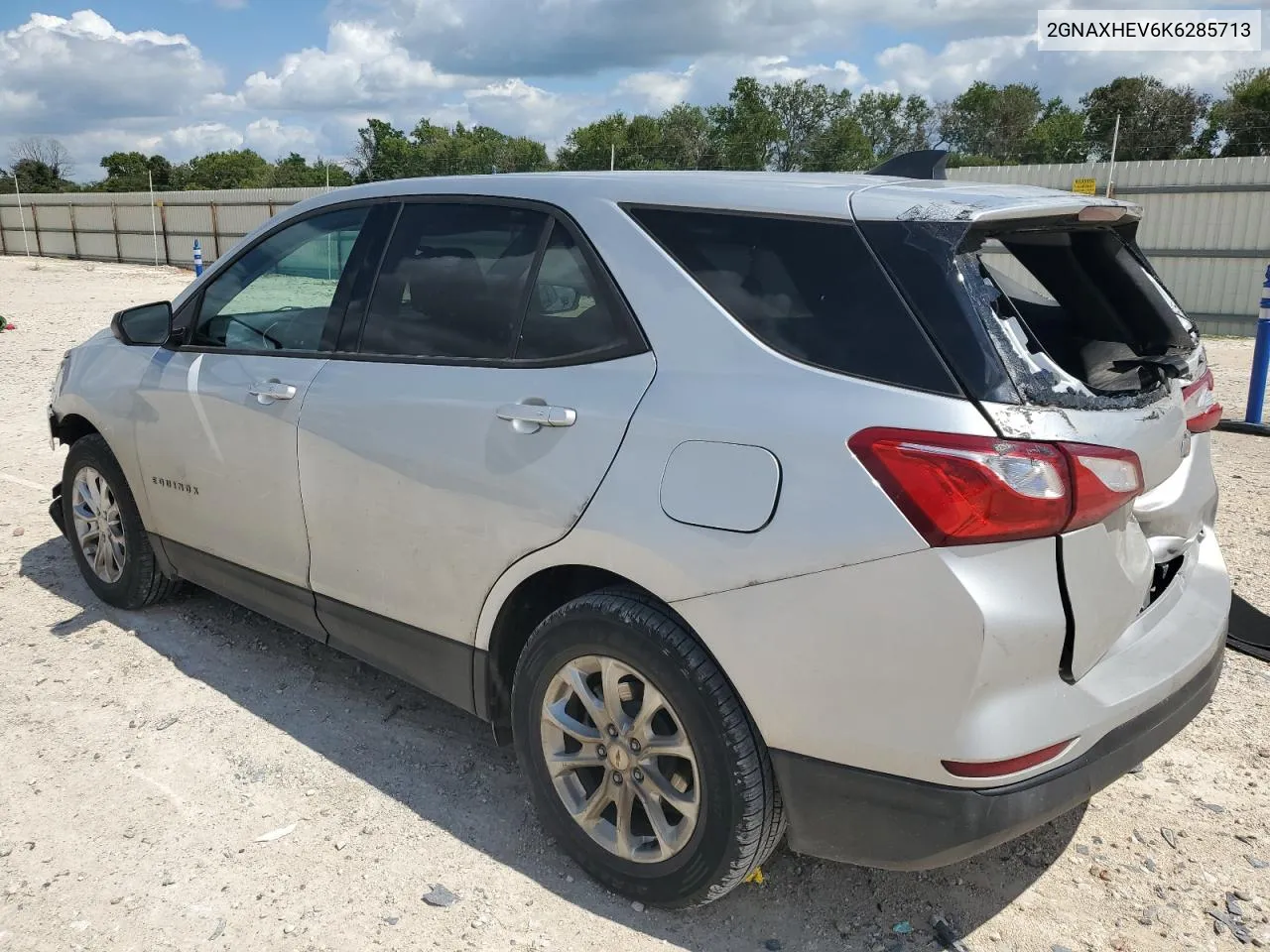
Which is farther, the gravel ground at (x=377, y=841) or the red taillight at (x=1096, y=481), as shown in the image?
the gravel ground at (x=377, y=841)

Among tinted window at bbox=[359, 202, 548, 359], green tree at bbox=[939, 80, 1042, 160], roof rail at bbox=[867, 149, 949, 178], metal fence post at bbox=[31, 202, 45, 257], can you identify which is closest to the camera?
tinted window at bbox=[359, 202, 548, 359]

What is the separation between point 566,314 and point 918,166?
4.15ft

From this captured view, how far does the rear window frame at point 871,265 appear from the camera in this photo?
6.88 ft

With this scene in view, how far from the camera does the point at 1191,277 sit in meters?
17.4

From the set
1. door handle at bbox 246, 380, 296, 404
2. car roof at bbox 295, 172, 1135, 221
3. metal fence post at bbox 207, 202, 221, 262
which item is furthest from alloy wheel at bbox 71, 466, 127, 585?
metal fence post at bbox 207, 202, 221, 262

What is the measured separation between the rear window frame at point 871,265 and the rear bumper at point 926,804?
2.73 feet

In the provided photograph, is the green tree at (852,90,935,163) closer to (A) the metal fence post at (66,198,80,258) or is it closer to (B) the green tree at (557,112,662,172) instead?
(B) the green tree at (557,112,662,172)

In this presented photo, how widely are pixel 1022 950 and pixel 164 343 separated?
3659 mm

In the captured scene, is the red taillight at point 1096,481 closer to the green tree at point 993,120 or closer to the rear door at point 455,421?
the rear door at point 455,421

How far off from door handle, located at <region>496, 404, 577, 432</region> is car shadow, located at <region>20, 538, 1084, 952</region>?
1230 millimetres

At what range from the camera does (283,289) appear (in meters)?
3.94

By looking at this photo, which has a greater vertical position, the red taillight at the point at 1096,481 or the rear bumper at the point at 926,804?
the red taillight at the point at 1096,481

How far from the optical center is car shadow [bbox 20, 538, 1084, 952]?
2.67 m

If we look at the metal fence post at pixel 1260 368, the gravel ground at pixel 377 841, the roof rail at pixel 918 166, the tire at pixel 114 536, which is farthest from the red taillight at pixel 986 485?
the metal fence post at pixel 1260 368
